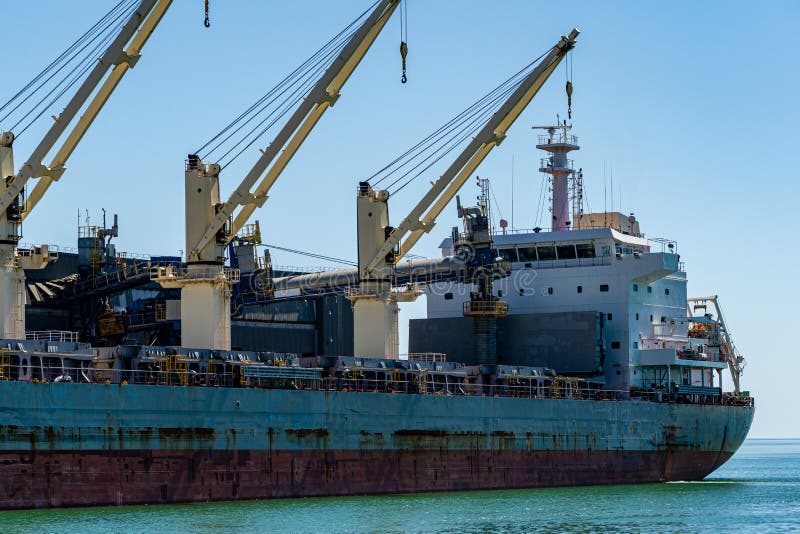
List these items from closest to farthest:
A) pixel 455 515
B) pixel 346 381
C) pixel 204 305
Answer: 1. pixel 455 515
2. pixel 346 381
3. pixel 204 305

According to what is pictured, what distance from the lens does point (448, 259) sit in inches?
1983

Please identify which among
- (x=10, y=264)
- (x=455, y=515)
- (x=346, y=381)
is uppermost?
(x=10, y=264)

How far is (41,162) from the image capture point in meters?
40.3

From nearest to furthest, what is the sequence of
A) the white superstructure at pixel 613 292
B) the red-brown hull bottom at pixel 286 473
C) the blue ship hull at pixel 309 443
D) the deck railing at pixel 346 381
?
the red-brown hull bottom at pixel 286 473 → the blue ship hull at pixel 309 443 → the deck railing at pixel 346 381 → the white superstructure at pixel 613 292

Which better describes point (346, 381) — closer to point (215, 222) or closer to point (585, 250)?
point (215, 222)

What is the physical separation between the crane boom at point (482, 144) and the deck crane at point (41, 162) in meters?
A: 12.3

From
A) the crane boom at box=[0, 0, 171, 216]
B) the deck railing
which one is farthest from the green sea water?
the crane boom at box=[0, 0, 171, 216]

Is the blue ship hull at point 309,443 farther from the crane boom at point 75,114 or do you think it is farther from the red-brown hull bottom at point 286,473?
the crane boom at point 75,114

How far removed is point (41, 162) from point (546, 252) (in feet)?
73.8

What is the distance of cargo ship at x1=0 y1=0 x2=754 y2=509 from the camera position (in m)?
36.5

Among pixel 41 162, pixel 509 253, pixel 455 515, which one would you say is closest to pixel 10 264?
pixel 41 162

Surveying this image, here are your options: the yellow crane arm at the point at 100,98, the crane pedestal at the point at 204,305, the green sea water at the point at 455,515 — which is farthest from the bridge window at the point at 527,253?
the yellow crane arm at the point at 100,98

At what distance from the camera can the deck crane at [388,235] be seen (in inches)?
1886

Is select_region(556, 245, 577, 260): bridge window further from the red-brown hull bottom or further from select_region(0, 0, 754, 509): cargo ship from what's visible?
the red-brown hull bottom
